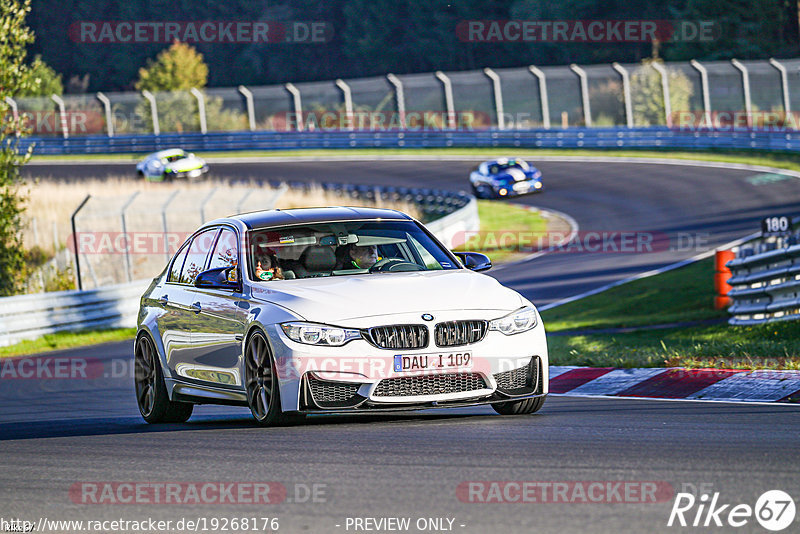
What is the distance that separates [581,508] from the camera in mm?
5352

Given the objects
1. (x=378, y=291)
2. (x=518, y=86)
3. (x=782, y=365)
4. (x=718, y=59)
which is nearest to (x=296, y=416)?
(x=378, y=291)

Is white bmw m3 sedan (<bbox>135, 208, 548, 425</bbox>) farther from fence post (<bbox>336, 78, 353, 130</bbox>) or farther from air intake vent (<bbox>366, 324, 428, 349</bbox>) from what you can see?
fence post (<bbox>336, 78, 353, 130</bbox>)

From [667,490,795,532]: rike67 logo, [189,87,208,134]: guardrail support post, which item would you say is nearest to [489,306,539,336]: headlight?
[667,490,795,532]: rike67 logo

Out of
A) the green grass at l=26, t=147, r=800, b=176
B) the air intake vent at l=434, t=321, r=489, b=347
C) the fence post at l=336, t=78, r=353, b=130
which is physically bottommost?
the green grass at l=26, t=147, r=800, b=176

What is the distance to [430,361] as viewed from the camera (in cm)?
789

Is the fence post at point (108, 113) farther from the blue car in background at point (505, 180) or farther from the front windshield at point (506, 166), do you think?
the front windshield at point (506, 166)

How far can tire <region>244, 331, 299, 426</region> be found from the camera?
809 centimetres

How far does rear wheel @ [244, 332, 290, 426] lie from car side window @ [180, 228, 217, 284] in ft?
5.00

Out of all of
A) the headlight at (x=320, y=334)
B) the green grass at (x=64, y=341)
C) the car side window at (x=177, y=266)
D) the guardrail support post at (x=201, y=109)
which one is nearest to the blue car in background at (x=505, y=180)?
the green grass at (x=64, y=341)

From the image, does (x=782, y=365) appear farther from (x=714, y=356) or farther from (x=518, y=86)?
(x=518, y=86)

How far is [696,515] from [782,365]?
5666mm

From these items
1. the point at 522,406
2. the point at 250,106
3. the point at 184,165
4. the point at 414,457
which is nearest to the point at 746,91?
the point at 184,165

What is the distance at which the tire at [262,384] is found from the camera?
809 cm

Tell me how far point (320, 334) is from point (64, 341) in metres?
14.0
